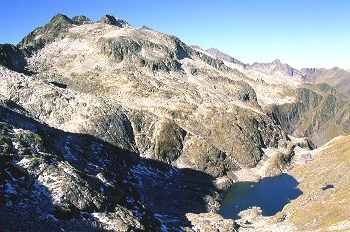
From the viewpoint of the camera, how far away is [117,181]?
11544 centimetres

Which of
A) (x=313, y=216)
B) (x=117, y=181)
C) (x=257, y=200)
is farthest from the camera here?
(x=257, y=200)

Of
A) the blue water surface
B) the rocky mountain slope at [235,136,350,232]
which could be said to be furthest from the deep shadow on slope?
the rocky mountain slope at [235,136,350,232]

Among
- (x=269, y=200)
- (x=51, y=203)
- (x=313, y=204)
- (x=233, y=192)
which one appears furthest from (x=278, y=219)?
(x=51, y=203)

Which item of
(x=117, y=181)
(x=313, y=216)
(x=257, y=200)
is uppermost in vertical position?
(x=257, y=200)

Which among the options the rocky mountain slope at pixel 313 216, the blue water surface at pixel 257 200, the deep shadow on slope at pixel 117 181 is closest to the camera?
the deep shadow on slope at pixel 117 181

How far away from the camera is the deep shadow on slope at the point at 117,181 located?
269 ft

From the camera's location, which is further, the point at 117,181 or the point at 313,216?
the point at 313,216

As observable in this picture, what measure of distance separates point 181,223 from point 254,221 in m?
31.5

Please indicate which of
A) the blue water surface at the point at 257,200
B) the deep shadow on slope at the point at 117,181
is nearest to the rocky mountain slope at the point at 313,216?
the blue water surface at the point at 257,200

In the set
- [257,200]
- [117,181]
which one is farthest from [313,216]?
[257,200]

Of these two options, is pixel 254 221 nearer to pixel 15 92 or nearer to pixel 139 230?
pixel 139 230

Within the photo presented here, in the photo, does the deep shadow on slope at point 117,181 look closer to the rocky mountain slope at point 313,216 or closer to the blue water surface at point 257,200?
the blue water surface at point 257,200

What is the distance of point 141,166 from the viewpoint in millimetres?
184750

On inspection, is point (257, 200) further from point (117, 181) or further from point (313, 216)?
point (117, 181)
